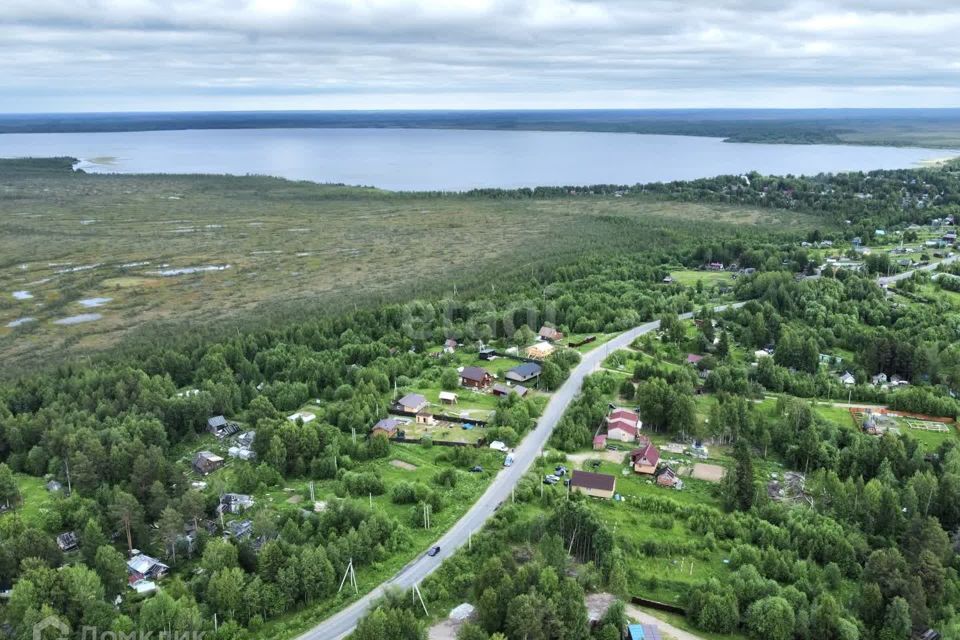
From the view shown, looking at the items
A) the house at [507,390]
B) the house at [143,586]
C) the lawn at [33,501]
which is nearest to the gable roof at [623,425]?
the house at [507,390]

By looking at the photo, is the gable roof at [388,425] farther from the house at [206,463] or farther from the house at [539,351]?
the house at [539,351]

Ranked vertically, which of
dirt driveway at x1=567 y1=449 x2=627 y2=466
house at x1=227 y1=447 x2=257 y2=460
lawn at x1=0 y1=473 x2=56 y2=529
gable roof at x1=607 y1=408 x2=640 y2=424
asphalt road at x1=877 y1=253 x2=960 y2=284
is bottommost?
lawn at x1=0 y1=473 x2=56 y2=529

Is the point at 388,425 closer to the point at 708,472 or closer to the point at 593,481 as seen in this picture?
the point at 593,481

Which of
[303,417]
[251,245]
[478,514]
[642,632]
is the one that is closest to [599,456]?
[478,514]

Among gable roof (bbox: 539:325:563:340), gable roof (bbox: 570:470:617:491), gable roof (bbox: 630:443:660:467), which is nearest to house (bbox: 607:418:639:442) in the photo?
gable roof (bbox: 630:443:660:467)

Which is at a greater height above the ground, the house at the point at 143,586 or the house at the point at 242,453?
the house at the point at 242,453

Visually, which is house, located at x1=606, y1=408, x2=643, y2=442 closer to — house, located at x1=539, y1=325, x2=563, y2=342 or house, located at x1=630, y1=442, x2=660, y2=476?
house, located at x1=630, y1=442, x2=660, y2=476

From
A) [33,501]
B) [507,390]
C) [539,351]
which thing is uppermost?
[539,351]
